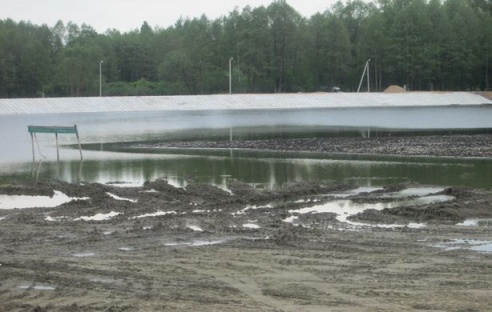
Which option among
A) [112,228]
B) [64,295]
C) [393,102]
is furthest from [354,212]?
[393,102]

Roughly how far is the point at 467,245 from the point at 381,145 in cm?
2326

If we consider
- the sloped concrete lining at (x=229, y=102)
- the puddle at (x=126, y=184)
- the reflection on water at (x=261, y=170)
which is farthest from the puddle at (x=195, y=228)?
the sloped concrete lining at (x=229, y=102)

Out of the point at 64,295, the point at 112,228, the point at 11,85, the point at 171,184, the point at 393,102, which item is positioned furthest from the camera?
the point at 11,85

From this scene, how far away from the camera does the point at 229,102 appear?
3649 inches

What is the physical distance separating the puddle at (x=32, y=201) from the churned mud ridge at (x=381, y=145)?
50.4 feet

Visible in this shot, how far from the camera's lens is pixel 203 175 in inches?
1059

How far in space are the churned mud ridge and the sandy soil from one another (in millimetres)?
12906

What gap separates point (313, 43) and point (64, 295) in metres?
123

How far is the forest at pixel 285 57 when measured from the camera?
12025 centimetres

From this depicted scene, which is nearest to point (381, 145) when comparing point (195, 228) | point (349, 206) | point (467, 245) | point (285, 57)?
point (349, 206)

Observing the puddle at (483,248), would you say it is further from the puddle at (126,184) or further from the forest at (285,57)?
the forest at (285,57)

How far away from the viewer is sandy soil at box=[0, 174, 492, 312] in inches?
394

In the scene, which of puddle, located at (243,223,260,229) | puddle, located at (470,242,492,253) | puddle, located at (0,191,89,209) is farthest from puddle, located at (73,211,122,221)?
puddle, located at (470,242,492,253)

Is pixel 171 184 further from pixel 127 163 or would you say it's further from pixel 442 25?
pixel 442 25
